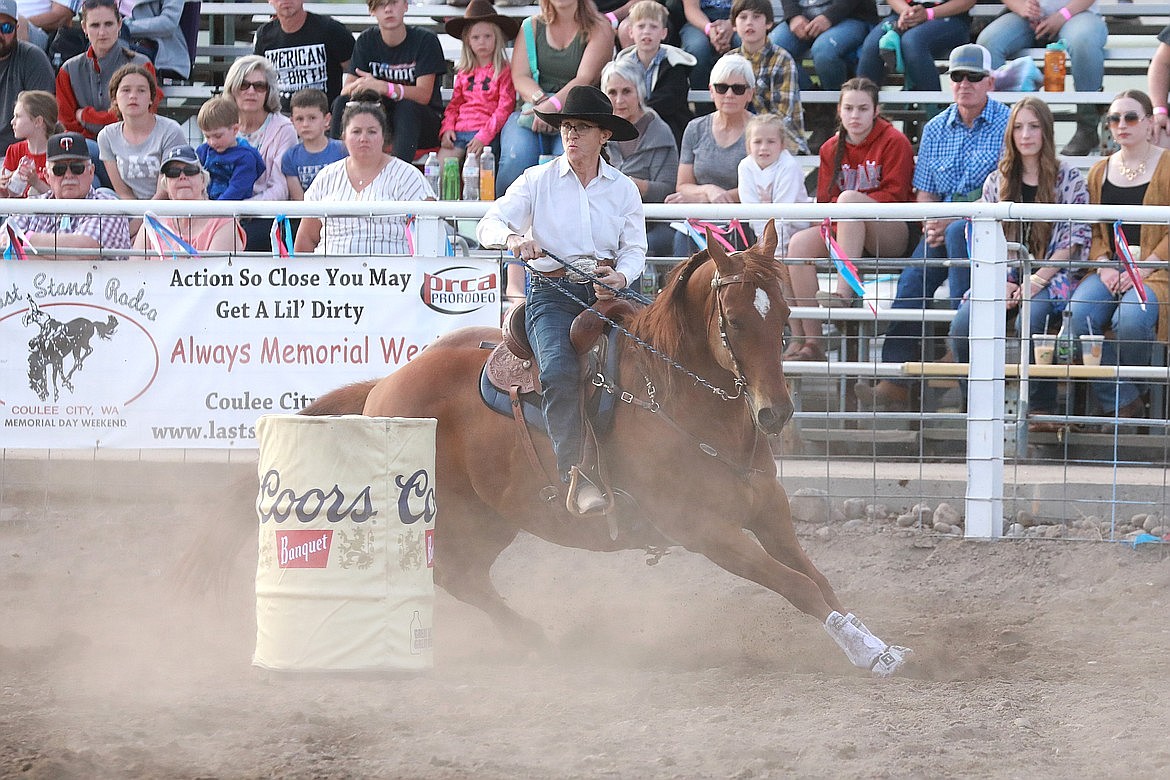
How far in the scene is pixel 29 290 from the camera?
7.82 m

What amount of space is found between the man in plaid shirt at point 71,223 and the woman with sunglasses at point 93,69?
5.56 ft

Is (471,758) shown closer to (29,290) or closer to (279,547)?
(279,547)

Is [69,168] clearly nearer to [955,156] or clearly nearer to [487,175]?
[487,175]

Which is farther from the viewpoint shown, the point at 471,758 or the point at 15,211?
the point at 15,211

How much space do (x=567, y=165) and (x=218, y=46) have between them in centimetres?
746

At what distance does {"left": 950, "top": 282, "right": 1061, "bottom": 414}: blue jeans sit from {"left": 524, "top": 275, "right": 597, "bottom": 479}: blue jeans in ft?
9.67

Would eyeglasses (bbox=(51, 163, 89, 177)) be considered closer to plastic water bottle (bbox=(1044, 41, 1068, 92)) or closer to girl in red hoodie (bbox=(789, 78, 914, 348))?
girl in red hoodie (bbox=(789, 78, 914, 348))

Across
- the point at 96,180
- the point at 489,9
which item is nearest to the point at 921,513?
the point at 489,9

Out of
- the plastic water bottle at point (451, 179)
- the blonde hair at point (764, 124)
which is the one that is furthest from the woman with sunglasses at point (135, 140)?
the blonde hair at point (764, 124)

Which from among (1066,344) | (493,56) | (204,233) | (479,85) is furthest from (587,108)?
(493,56)

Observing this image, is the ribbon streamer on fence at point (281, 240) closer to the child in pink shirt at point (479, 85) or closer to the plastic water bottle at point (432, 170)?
the plastic water bottle at point (432, 170)

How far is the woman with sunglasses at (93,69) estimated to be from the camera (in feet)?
35.2

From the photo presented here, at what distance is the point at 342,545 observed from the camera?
5.25 meters

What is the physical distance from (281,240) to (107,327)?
1.14 metres
